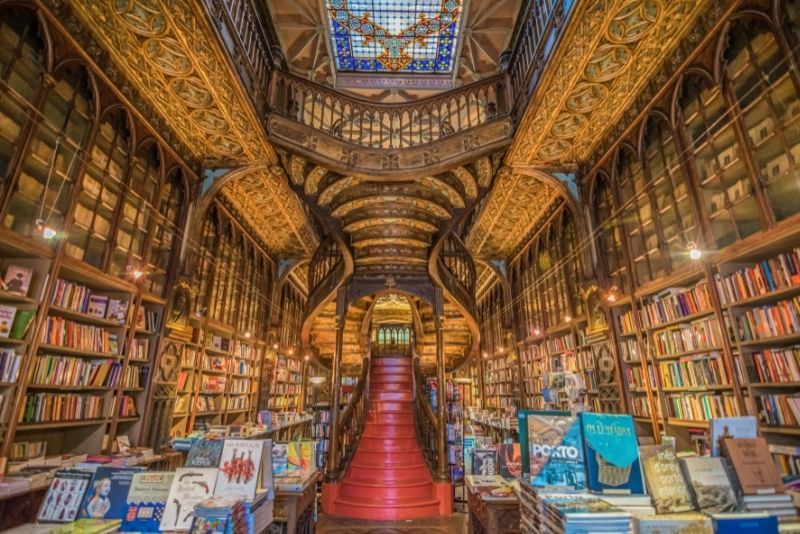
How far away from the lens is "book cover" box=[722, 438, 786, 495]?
1290 millimetres

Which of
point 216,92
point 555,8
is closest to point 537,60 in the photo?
point 555,8

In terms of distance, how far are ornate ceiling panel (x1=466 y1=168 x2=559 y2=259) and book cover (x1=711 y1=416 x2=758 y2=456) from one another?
13.2 ft

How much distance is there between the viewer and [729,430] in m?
1.43

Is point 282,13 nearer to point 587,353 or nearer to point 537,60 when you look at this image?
point 537,60

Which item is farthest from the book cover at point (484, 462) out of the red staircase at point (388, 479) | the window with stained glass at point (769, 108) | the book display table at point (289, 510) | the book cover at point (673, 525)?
the window with stained glass at point (769, 108)

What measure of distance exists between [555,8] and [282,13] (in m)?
Result: 5.18

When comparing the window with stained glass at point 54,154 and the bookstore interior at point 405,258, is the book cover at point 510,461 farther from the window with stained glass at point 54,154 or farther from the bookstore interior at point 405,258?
the window with stained glass at point 54,154

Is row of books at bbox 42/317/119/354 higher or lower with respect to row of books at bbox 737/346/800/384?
higher

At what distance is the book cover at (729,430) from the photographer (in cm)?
142

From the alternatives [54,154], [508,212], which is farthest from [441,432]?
[54,154]

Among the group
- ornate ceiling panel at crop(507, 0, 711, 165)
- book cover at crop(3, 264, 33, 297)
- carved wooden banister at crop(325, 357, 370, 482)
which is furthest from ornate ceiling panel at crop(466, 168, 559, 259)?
book cover at crop(3, 264, 33, 297)

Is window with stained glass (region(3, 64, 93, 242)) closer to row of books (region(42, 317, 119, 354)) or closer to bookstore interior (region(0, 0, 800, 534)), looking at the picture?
bookstore interior (region(0, 0, 800, 534))

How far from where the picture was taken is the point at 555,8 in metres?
3.52

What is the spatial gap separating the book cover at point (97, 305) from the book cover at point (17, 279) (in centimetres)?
67
